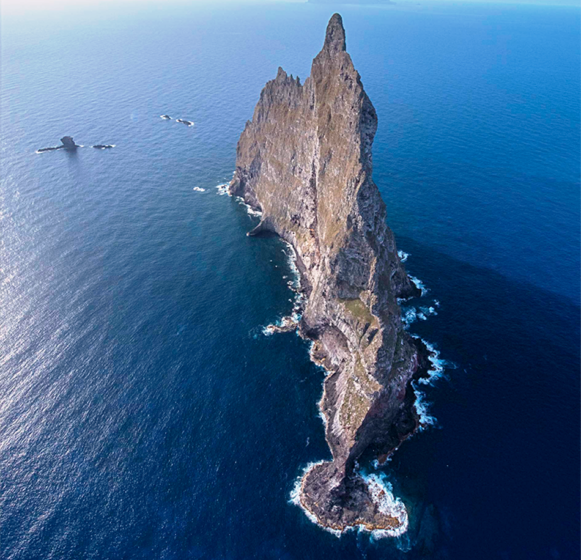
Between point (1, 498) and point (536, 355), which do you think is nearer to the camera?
point (1, 498)

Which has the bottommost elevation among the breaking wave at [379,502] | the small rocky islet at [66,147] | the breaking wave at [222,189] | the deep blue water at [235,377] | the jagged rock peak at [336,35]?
the breaking wave at [379,502]

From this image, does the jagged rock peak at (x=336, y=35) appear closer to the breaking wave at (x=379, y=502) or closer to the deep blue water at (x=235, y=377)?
the deep blue water at (x=235, y=377)

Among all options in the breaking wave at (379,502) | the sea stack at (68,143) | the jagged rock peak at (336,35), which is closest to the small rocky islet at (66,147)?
the sea stack at (68,143)

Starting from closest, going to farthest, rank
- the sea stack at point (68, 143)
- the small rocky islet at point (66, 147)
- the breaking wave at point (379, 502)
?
1. the breaking wave at point (379, 502)
2. the small rocky islet at point (66, 147)
3. the sea stack at point (68, 143)

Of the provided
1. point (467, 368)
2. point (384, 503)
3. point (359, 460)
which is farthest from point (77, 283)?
point (467, 368)

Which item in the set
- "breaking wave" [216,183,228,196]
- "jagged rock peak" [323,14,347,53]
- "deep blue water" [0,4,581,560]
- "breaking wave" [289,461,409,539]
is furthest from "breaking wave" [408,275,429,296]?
"breaking wave" [216,183,228,196]

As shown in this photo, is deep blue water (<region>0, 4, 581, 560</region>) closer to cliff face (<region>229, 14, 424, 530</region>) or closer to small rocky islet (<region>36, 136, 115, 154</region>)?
cliff face (<region>229, 14, 424, 530</region>)

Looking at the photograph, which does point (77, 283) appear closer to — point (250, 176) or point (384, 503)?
point (250, 176)
